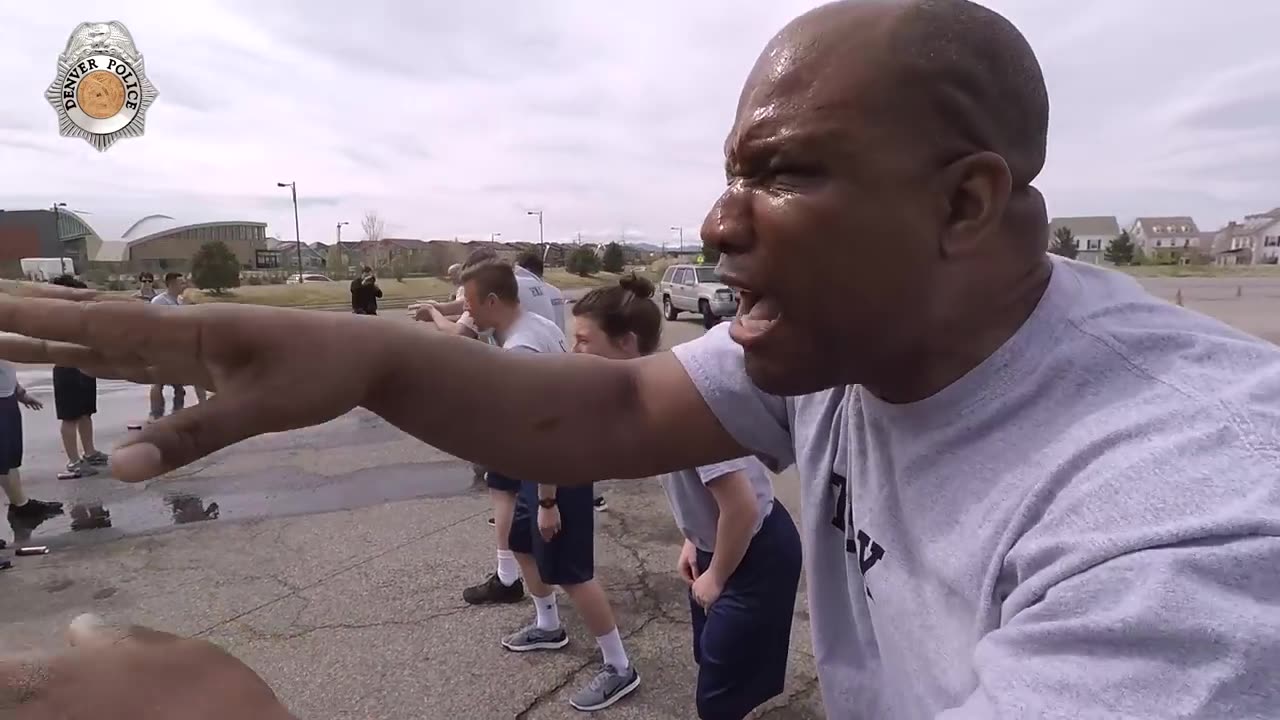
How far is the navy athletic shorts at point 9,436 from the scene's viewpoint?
5.66 m

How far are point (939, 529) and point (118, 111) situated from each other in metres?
13.1

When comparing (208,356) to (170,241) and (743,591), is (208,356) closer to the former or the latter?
(743,591)

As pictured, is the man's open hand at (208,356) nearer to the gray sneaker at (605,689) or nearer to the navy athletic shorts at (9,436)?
the gray sneaker at (605,689)

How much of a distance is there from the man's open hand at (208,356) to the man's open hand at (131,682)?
189 mm

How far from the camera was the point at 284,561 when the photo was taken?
481 centimetres

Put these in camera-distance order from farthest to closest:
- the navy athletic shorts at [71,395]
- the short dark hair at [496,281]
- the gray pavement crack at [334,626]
A: the navy athletic shorts at [71,395], the short dark hair at [496,281], the gray pavement crack at [334,626]

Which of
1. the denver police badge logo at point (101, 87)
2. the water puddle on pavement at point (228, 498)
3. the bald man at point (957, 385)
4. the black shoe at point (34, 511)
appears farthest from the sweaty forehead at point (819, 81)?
the denver police badge logo at point (101, 87)

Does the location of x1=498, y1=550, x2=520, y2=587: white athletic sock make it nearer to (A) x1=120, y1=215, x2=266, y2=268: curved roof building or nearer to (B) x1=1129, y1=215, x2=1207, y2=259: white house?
(A) x1=120, y1=215, x2=266, y2=268: curved roof building

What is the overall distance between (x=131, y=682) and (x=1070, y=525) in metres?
0.87

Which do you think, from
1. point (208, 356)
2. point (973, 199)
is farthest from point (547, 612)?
point (973, 199)

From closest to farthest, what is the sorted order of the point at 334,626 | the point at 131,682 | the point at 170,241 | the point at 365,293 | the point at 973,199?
the point at 131,682
the point at 973,199
the point at 334,626
the point at 365,293
the point at 170,241

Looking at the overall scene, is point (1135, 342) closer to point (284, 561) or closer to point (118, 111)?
point (284, 561)

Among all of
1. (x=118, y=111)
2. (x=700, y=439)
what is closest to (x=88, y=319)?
(x=700, y=439)

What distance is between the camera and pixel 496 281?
15.1 feet
